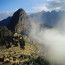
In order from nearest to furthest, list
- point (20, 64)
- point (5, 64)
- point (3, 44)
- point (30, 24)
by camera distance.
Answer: point (5, 64)
point (20, 64)
point (3, 44)
point (30, 24)

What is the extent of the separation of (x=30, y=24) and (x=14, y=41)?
68439 millimetres

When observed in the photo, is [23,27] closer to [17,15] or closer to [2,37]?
[17,15]

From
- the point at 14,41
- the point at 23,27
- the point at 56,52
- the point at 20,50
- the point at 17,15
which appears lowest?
the point at 56,52

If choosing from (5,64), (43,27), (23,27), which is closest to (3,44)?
(5,64)

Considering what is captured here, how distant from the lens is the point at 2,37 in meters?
108

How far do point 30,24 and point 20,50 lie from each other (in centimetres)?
7217

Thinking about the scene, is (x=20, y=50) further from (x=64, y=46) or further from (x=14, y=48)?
(x=64, y=46)

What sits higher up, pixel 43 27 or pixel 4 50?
pixel 43 27

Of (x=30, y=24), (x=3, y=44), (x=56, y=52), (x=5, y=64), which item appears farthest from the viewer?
(x=30, y=24)

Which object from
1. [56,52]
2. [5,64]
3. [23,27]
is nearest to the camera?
[5,64]

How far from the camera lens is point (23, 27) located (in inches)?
6063

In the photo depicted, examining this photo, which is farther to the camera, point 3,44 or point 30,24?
point 30,24

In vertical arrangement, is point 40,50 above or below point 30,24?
below

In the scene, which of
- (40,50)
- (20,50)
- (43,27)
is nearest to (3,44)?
(20,50)
